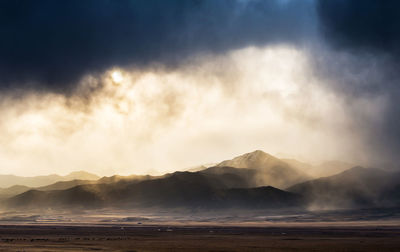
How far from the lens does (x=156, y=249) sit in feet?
292

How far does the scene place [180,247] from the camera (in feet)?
307

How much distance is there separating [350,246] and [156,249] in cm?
3412

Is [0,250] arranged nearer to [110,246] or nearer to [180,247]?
[110,246]

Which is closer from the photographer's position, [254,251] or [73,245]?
[254,251]

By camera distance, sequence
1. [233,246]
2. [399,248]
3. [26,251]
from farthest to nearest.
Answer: [233,246] → [399,248] → [26,251]

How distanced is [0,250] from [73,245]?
49.7 ft

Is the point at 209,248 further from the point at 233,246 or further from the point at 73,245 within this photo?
the point at 73,245

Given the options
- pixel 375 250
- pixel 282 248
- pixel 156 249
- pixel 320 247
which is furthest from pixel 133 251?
pixel 375 250

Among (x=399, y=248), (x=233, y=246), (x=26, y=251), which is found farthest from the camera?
(x=233, y=246)

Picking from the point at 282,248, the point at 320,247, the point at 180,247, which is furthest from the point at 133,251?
the point at 320,247

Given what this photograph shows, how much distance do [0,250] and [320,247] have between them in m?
53.5

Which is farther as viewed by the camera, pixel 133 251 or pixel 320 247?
pixel 320 247

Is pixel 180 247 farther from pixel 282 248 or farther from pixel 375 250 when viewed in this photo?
pixel 375 250

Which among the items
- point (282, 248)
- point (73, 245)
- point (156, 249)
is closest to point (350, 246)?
point (282, 248)
